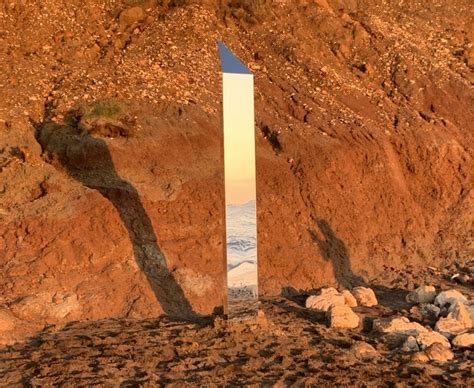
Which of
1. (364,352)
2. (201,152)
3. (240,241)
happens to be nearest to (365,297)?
(364,352)

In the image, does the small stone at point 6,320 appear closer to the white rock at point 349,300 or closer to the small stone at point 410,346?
the white rock at point 349,300

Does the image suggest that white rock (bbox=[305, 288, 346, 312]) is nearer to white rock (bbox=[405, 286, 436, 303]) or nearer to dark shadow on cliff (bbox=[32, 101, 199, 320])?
white rock (bbox=[405, 286, 436, 303])

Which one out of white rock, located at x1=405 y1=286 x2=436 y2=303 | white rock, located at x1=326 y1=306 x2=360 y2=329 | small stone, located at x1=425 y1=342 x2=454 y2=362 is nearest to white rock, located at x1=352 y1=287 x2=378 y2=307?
white rock, located at x1=405 y1=286 x2=436 y2=303

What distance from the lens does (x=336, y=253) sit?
10586mm

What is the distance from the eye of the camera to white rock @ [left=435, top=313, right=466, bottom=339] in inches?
310

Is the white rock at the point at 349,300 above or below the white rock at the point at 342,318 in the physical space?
below

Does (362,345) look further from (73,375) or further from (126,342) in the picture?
(73,375)

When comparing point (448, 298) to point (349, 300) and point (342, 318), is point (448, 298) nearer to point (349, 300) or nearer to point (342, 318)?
point (349, 300)

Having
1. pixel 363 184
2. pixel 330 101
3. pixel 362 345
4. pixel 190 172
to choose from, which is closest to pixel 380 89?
pixel 330 101

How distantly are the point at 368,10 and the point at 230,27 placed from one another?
3819 millimetres

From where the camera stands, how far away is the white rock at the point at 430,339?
7268 millimetres

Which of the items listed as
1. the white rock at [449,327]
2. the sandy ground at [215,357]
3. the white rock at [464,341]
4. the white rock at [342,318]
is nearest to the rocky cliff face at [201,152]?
the sandy ground at [215,357]

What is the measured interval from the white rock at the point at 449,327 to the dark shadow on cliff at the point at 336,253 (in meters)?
2.25

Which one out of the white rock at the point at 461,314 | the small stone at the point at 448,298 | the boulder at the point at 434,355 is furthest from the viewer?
the small stone at the point at 448,298
